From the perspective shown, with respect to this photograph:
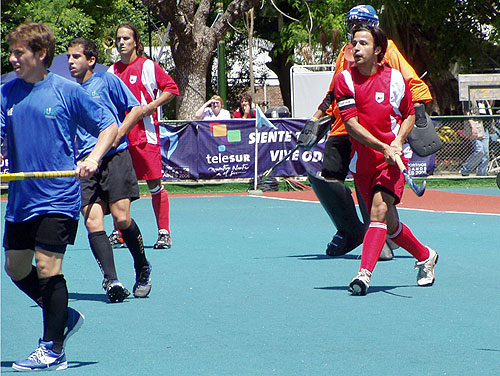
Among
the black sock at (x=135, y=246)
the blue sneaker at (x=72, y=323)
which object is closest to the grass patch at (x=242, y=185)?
the black sock at (x=135, y=246)

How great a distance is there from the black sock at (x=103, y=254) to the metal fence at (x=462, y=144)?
12.2 metres

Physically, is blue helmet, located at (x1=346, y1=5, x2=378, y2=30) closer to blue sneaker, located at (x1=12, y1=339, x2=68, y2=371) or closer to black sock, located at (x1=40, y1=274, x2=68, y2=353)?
black sock, located at (x1=40, y1=274, x2=68, y2=353)

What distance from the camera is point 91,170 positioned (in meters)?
4.59

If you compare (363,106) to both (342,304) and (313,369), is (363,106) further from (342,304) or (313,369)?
(313,369)

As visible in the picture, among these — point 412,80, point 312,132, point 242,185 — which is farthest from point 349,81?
point 242,185

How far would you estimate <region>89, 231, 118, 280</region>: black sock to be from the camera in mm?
6633

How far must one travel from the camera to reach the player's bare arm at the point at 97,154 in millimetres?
4578

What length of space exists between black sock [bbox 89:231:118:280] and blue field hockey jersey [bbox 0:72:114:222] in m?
1.83

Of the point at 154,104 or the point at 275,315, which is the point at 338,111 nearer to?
the point at 154,104

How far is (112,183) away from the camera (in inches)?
275

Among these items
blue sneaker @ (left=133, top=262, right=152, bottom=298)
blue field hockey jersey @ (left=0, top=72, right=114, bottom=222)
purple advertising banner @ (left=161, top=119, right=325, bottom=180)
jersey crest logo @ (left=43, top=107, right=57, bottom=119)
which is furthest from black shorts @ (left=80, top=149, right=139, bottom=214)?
purple advertising banner @ (left=161, top=119, right=325, bottom=180)

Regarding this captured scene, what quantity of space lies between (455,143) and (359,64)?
12036 millimetres

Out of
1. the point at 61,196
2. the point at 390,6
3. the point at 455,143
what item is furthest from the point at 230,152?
the point at 61,196

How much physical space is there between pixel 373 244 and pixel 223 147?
11199mm
